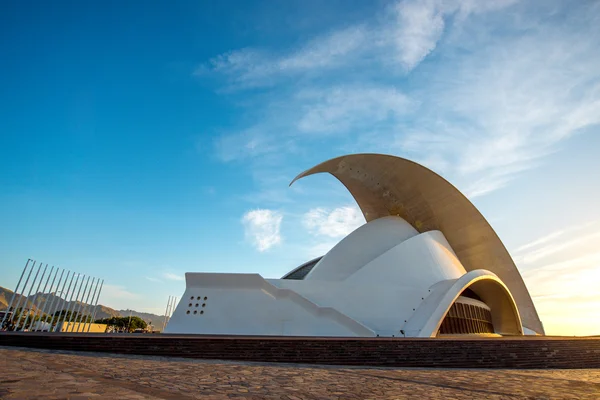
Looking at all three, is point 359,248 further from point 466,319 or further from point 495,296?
point 495,296

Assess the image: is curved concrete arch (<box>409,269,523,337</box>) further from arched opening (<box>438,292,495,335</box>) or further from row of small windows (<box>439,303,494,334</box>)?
row of small windows (<box>439,303,494,334</box>)

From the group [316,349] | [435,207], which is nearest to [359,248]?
[435,207]

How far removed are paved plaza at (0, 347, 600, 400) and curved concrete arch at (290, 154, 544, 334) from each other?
51.6 ft

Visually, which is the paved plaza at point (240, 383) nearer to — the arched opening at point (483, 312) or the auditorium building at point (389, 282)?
the auditorium building at point (389, 282)

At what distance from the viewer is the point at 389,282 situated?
17578 millimetres

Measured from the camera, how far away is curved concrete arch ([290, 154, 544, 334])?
2203cm

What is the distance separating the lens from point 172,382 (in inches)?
197

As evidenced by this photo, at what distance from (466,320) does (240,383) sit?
680 inches

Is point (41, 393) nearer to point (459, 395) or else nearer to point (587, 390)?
point (459, 395)

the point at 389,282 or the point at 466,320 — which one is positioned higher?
the point at 389,282

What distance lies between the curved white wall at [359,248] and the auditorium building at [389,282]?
6 centimetres

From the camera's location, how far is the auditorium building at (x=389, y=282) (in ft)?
51.0

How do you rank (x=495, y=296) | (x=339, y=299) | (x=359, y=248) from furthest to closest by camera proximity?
1. (x=495, y=296)
2. (x=359, y=248)
3. (x=339, y=299)

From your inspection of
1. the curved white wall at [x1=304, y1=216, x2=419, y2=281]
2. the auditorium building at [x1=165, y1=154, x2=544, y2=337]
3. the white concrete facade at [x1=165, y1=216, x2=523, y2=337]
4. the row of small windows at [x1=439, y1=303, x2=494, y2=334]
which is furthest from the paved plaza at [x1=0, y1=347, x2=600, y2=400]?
the curved white wall at [x1=304, y1=216, x2=419, y2=281]
